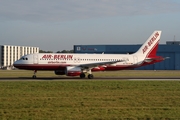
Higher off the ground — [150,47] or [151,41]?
[151,41]

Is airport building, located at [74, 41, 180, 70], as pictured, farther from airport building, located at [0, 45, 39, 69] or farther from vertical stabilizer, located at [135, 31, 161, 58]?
vertical stabilizer, located at [135, 31, 161, 58]

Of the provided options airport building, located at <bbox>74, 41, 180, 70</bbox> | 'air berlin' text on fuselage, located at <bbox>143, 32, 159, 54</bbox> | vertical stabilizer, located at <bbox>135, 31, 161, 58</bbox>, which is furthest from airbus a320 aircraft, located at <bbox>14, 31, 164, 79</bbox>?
airport building, located at <bbox>74, 41, 180, 70</bbox>

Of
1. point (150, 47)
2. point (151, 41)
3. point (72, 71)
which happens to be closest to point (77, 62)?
point (72, 71)

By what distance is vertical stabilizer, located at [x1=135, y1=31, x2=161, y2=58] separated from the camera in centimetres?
4889

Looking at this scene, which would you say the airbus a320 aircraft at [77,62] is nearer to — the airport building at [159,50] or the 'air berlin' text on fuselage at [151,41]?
the 'air berlin' text on fuselage at [151,41]

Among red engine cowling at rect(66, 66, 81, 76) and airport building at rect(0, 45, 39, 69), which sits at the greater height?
airport building at rect(0, 45, 39, 69)

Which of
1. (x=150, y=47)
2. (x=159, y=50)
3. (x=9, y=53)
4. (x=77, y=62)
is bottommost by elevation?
(x=77, y=62)

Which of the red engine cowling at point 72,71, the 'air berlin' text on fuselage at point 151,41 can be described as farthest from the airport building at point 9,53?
the red engine cowling at point 72,71

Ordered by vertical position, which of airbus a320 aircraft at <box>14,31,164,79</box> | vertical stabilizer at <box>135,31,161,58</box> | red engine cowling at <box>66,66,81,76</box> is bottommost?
red engine cowling at <box>66,66,81,76</box>

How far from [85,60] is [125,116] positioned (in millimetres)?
31337

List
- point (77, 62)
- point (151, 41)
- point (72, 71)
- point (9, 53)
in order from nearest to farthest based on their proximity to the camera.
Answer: point (72, 71), point (77, 62), point (151, 41), point (9, 53)

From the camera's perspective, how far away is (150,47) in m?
49.3

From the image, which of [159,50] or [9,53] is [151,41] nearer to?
[159,50]

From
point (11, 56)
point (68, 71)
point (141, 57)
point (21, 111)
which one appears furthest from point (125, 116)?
point (11, 56)
